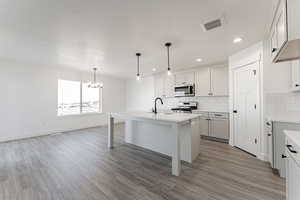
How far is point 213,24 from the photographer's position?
2.20m

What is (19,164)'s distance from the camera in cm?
262

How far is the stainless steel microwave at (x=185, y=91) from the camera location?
4902mm

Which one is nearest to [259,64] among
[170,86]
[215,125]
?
[215,125]

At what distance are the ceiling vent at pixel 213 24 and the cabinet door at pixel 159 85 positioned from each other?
363 centimetres

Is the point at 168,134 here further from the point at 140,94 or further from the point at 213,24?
the point at 140,94

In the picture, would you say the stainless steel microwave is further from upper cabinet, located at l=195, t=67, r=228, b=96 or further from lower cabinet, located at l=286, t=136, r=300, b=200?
lower cabinet, located at l=286, t=136, r=300, b=200

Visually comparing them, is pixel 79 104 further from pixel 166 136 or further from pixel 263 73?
pixel 263 73

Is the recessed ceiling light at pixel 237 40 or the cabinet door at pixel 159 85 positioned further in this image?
the cabinet door at pixel 159 85

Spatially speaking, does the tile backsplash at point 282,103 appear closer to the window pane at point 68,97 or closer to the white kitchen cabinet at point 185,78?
the white kitchen cabinet at point 185,78

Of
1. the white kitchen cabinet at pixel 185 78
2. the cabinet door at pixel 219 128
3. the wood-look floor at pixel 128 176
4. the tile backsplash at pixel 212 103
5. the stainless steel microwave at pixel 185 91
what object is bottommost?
the wood-look floor at pixel 128 176

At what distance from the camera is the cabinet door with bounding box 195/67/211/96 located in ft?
15.1

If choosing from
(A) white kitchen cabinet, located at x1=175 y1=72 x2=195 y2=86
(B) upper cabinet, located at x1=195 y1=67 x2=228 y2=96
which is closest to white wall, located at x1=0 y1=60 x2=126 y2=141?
(A) white kitchen cabinet, located at x1=175 y1=72 x2=195 y2=86

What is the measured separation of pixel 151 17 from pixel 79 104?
5326mm

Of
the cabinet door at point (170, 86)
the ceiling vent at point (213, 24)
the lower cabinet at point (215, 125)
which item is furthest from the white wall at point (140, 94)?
the ceiling vent at point (213, 24)
